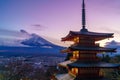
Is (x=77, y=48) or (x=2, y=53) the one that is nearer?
(x=77, y=48)

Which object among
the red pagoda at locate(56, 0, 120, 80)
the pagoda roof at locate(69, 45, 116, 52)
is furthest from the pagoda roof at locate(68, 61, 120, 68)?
the pagoda roof at locate(69, 45, 116, 52)

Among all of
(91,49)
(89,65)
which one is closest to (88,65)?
(89,65)

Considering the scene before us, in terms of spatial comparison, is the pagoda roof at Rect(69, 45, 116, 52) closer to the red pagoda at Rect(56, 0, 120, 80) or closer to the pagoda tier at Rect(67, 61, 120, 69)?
the red pagoda at Rect(56, 0, 120, 80)

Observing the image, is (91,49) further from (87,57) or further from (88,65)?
(88,65)

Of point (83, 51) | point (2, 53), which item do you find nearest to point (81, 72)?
point (83, 51)

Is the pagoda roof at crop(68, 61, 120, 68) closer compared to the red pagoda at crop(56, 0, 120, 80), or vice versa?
the pagoda roof at crop(68, 61, 120, 68)

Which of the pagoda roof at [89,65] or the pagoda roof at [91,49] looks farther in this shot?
the pagoda roof at [91,49]

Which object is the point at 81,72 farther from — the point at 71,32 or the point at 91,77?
the point at 71,32

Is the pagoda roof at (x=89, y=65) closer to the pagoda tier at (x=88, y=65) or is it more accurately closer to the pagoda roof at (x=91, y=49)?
the pagoda tier at (x=88, y=65)

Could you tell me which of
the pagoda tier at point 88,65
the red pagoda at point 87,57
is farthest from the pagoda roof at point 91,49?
the pagoda tier at point 88,65

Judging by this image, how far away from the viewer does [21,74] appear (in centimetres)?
4472

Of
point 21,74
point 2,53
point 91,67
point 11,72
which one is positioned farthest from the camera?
point 2,53

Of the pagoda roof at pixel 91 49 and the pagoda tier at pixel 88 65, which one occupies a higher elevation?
the pagoda roof at pixel 91 49

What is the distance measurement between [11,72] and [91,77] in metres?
29.2
